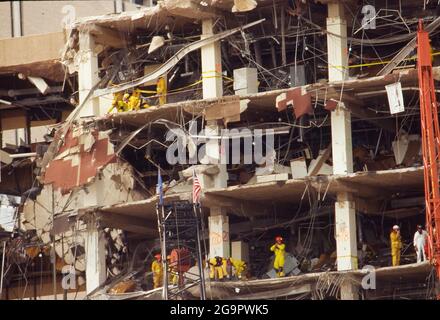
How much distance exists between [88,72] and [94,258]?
5.14 metres

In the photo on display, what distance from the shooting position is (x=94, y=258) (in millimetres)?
65750

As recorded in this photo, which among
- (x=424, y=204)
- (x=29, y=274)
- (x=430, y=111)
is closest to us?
(x=430, y=111)

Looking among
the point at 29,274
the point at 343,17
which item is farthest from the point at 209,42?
the point at 29,274

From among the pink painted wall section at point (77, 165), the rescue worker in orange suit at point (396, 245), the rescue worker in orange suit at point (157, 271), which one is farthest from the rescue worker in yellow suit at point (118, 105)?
the rescue worker in orange suit at point (396, 245)

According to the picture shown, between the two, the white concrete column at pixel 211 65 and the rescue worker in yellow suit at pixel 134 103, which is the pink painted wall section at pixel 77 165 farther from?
the white concrete column at pixel 211 65

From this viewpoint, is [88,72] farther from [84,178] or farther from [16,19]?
[16,19]

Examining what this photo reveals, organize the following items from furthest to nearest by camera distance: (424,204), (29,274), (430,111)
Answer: (29,274) < (424,204) < (430,111)

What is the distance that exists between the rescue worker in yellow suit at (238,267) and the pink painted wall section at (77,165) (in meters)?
4.43

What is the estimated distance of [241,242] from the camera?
213ft

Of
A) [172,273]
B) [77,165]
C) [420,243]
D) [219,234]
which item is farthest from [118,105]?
[420,243]

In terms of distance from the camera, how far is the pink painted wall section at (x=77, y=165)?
65.2 m

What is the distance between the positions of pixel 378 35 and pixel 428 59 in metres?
4.86

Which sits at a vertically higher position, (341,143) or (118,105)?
(118,105)

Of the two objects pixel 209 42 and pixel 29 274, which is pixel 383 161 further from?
pixel 29 274
